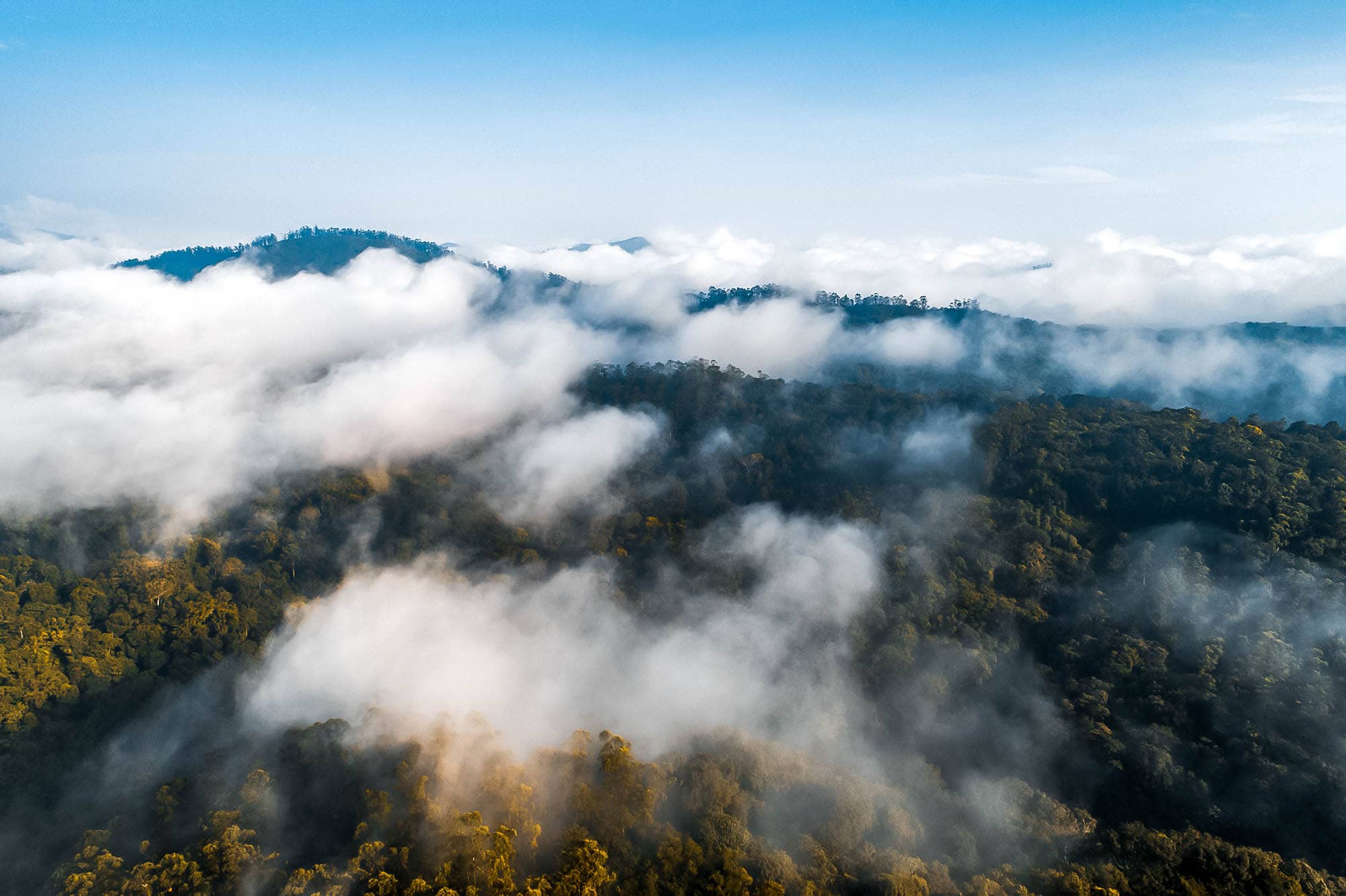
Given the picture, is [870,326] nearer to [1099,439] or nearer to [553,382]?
[553,382]

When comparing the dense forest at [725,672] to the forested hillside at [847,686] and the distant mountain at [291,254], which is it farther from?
the distant mountain at [291,254]

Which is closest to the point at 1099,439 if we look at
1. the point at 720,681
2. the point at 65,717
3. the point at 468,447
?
the point at 720,681

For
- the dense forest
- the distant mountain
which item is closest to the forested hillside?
the dense forest

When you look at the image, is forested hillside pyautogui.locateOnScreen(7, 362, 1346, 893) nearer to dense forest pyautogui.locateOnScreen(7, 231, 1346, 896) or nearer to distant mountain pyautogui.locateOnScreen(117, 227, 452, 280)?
dense forest pyautogui.locateOnScreen(7, 231, 1346, 896)

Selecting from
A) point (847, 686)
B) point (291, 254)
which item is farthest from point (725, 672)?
point (291, 254)

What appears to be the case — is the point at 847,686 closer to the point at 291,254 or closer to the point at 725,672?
the point at 725,672

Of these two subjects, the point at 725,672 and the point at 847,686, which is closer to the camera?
the point at 847,686
